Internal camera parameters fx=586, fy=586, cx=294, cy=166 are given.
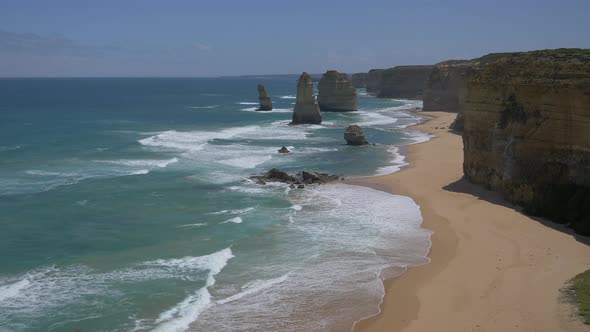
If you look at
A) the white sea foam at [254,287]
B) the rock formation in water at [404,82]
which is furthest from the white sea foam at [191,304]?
the rock formation in water at [404,82]

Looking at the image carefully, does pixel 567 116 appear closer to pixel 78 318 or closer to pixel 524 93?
pixel 524 93

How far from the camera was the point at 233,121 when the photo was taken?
71.2m

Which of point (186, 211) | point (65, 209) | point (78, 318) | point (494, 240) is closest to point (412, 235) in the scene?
point (494, 240)

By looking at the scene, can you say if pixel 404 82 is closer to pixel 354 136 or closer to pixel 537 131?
pixel 354 136

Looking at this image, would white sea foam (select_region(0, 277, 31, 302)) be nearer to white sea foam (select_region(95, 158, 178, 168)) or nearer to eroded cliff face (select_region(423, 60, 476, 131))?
white sea foam (select_region(95, 158, 178, 168))

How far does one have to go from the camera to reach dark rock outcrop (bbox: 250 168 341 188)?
32844 millimetres

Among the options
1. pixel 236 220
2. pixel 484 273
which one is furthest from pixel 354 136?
pixel 484 273

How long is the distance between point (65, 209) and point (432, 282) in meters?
17.5

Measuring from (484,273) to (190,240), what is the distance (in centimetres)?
1069

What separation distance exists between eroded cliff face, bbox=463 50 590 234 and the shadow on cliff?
27 centimetres

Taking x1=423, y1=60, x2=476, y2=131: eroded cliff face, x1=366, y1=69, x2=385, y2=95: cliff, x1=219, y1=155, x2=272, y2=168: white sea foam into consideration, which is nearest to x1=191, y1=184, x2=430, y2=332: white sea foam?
x1=219, y1=155, x2=272, y2=168: white sea foam

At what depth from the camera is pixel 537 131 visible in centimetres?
2416

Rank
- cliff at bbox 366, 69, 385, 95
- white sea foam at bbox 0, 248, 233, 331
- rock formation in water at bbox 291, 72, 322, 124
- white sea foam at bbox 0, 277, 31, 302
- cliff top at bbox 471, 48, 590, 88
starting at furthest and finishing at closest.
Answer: cliff at bbox 366, 69, 385, 95 → rock formation in water at bbox 291, 72, 322, 124 → cliff top at bbox 471, 48, 590, 88 → white sea foam at bbox 0, 277, 31, 302 → white sea foam at bbox 0, 248, 233, 331

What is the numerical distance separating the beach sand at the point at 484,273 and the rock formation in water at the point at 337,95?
52542 millimetres
